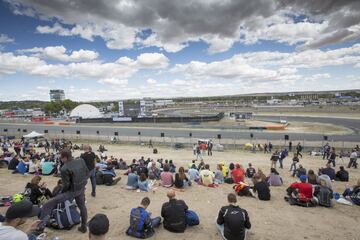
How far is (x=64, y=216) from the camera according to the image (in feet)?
20.2

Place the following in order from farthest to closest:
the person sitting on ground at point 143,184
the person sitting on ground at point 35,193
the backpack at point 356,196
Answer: the person sitting on ground at point 143,184 < the backpack at point 356,196 < the person sitting on ground at point 35,193

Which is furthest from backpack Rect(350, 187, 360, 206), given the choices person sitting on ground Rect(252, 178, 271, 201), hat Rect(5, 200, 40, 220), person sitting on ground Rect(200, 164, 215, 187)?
hat Rect(5, 200, 40, 220)

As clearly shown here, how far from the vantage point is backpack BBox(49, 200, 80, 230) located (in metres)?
6.13

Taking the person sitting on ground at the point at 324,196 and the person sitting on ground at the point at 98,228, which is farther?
the person sitting on ground at the point at 324,196

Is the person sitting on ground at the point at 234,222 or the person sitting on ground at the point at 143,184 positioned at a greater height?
the person sitting on ground at the point at 234,222

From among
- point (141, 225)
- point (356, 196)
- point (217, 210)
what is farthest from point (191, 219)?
point (356, 196)

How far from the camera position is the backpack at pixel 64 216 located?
613 cm

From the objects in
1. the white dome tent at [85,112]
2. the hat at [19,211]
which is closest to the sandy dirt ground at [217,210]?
the hat at [19,211]

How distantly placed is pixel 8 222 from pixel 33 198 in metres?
4.79

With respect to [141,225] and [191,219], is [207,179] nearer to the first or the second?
[191,219]

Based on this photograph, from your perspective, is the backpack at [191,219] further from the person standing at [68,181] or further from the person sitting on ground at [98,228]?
the person sitting on ground at [98,228]

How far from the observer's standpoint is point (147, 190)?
9.97 metres

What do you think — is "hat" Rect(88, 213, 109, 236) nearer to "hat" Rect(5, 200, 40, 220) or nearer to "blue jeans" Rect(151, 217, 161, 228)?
"hat" Rect(5, 200, 40, 220)

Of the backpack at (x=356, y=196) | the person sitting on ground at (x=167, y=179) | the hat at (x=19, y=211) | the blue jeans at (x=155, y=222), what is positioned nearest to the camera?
the hat at (x=19, y=211)
